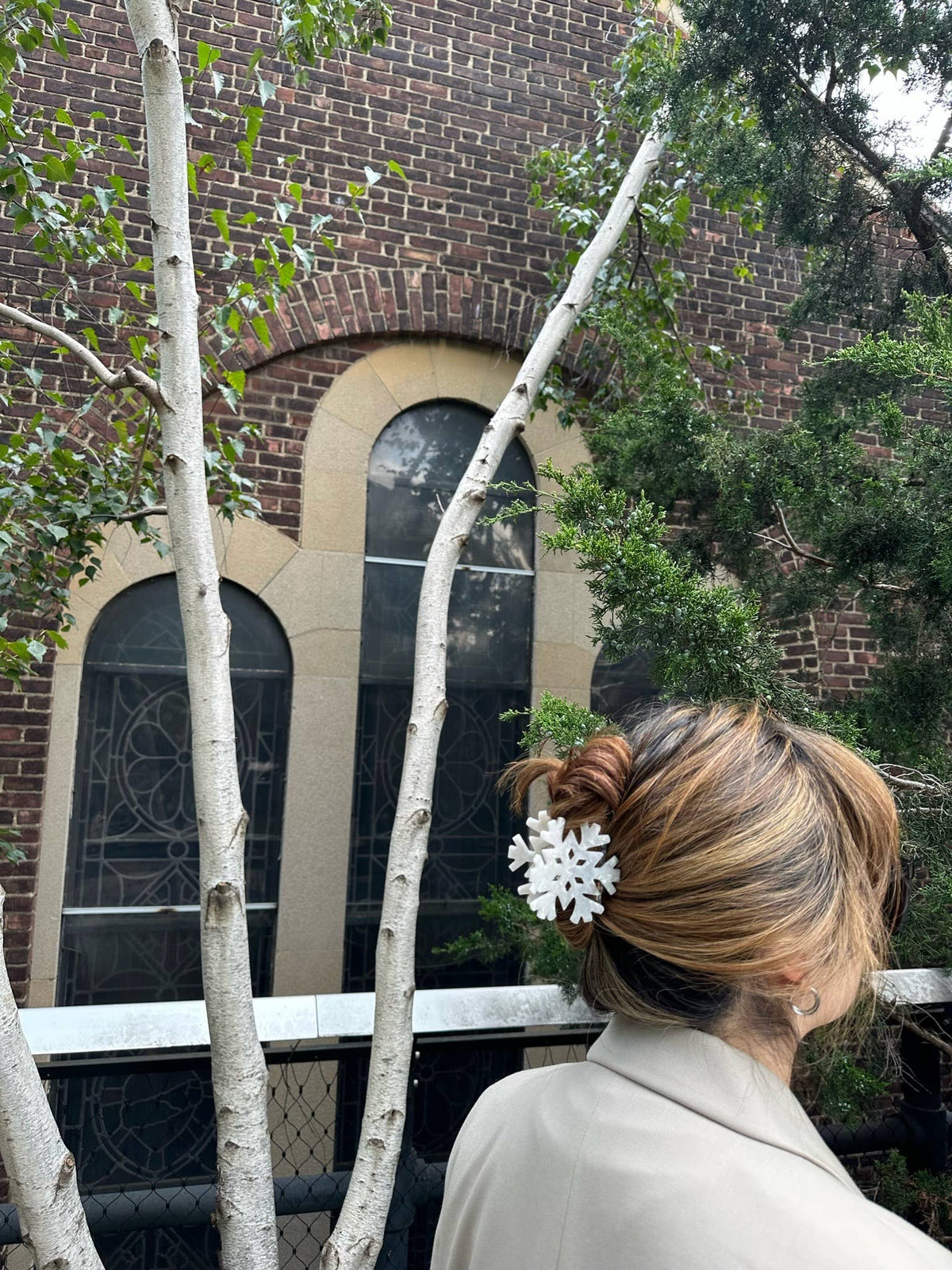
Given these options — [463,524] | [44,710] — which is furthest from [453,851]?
[463,524]

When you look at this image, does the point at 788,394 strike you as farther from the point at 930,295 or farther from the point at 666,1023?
the point at 666,1023

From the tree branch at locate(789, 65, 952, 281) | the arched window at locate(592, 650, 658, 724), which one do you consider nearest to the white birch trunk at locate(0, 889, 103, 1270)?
the tree branch at locate(789, 65, 952, 281)

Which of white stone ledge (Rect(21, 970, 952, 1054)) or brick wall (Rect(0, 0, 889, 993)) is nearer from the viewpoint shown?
white stone ledge (Rect(21, 970, 952, 1054))

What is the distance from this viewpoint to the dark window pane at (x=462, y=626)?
5.54 metres

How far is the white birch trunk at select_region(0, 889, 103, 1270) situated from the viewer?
1.82 m

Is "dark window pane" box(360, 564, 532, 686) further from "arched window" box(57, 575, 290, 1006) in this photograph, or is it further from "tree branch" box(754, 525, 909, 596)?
"tree branch" box(754, 525, 909, 596)

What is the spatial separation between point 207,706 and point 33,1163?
980 millimetres

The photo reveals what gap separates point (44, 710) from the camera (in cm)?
482

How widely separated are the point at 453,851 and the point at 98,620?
2.28 meters

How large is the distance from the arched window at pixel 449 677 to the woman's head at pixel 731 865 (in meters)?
4.13

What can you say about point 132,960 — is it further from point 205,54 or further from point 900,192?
point 900,192

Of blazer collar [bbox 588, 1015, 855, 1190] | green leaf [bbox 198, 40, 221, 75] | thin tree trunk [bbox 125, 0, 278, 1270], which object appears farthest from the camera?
green leaf [bbox 198, 40, 221, 75]

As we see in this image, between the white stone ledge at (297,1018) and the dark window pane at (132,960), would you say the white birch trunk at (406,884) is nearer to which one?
the white stone ledge at (297,1018)

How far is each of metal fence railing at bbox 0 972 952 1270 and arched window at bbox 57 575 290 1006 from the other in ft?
1.56
